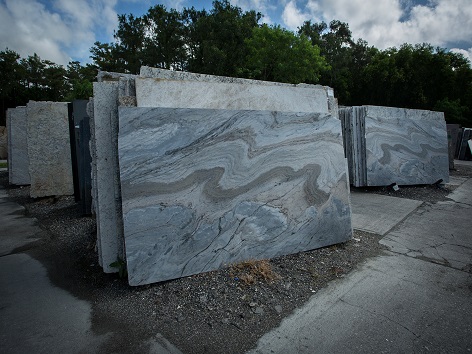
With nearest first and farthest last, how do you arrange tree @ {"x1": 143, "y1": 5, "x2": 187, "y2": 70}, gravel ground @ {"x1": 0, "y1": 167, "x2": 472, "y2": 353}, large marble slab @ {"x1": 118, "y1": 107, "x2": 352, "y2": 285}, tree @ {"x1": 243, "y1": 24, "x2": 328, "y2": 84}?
gravel ground @ {"x1": 0, "y1": 167, "x2": 472, "y2": 353} → large marble slab @ {"x1": 118, "y1": 107, "x2": 352, "y2": 285} → tree @ {"x1": 243, "y1": 24, "x2": 328, "y2": 84} → tree @ {"x1": 143, "y1": 5, "x2": 187, "y2": 70}

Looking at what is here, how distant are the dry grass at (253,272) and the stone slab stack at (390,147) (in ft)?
13.8

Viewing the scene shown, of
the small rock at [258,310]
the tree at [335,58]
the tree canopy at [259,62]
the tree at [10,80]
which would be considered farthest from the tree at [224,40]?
the tree at [10,80]

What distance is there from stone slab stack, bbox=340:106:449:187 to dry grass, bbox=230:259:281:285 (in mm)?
4200

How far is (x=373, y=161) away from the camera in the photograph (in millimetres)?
5672

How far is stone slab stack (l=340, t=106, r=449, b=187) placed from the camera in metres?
5.62

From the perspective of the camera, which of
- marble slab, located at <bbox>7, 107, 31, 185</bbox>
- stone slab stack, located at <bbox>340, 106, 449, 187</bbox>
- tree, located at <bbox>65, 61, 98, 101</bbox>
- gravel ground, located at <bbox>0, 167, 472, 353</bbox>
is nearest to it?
gravel ground, located at <bbox>0, 167, 472, 353</bbox>

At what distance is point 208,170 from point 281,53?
1803cm

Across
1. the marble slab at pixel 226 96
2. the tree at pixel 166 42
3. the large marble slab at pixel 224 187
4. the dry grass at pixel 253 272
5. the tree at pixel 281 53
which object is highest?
the tree at pixel 166 42

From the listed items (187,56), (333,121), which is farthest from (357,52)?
(333,121)

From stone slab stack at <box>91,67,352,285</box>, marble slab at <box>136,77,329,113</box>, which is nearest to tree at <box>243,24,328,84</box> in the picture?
marble slab at <box>136,77,329,113</box>

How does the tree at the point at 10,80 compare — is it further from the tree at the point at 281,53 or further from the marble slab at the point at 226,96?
the marble slab at the point at 226,96

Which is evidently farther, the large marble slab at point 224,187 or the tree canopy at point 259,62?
the tree canopy at point 259,62

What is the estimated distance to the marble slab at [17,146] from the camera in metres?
7.07

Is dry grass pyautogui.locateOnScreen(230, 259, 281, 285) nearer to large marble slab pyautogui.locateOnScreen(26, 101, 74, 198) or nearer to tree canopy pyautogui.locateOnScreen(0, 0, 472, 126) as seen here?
large marble slab pyautogui.locateOnScreen(26, 101, 74, 198)
